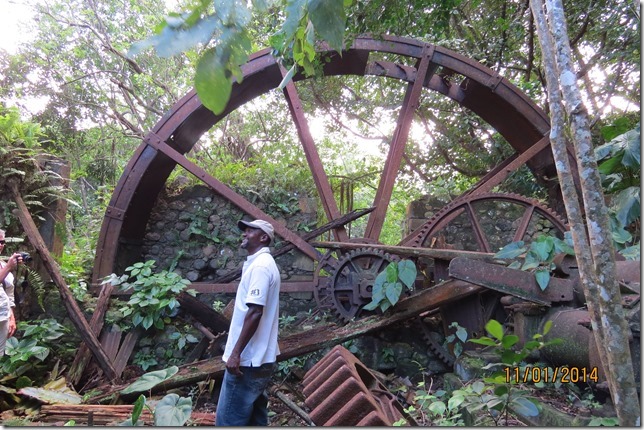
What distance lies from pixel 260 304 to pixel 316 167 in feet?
10.4

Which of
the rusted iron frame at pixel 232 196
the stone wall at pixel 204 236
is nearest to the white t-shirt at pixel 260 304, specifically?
the rusted iron frame at pixel 232 196

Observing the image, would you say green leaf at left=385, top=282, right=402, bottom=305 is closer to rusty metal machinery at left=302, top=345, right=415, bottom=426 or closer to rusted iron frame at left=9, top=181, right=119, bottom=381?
rusty metal machinery at left=302, top=345, right=415, bottom=426

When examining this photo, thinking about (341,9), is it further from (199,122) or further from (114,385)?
(199,122)

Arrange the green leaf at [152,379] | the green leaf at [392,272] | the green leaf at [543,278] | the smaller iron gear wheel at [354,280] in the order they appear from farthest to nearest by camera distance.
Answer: the smaller iron gear wheel at [354,280], the green leaf at [392,272], the green leaf at [543,278], the green leaf at [152,379]

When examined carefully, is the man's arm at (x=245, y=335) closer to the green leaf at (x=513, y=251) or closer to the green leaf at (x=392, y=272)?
the green leaf at (x=513, y=251)

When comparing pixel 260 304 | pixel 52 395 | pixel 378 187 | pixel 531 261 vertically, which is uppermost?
pixel 378 187

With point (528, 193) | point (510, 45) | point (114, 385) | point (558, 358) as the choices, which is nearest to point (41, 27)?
point (114, 385)

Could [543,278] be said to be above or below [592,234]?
below

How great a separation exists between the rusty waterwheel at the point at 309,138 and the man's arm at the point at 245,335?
8.64 feet

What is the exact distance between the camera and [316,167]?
5297 mm

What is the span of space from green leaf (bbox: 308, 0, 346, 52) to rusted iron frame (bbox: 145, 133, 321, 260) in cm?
408

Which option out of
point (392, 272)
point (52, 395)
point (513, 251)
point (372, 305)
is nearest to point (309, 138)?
point (392, 272)

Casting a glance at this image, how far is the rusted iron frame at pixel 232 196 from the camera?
204 inches
